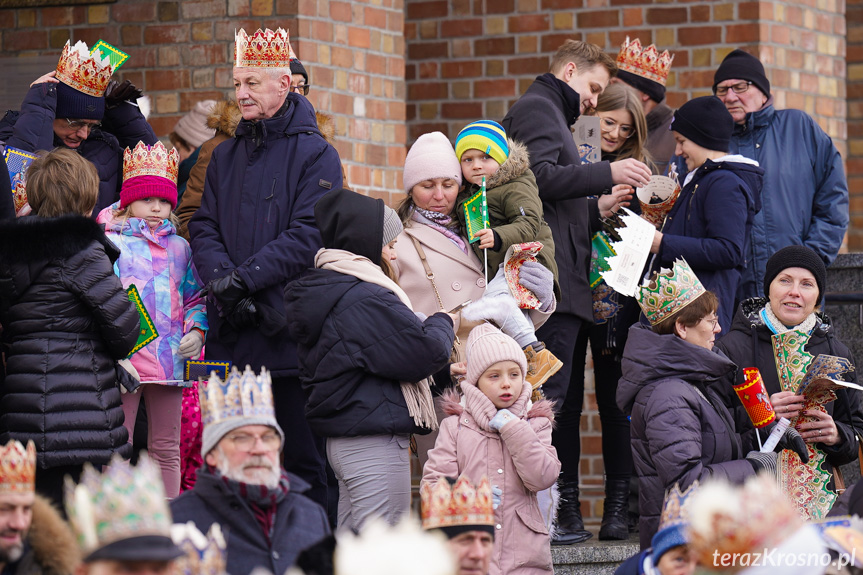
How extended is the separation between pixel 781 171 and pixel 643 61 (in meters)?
0.95

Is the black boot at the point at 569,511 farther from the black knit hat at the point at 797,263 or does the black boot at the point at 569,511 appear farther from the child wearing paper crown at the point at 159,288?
the child wearing paper crown at the point at 159,288

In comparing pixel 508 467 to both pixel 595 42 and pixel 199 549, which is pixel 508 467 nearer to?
pixel 199 549

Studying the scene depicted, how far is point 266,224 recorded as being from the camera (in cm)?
577

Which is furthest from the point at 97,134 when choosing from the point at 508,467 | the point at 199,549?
the point at 199,549

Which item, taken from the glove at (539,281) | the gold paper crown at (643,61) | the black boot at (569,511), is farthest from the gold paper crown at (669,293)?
the gold paper crown at (643,61)

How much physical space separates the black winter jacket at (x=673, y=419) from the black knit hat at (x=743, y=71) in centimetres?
210

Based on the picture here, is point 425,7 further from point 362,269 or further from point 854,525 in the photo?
point 854,525

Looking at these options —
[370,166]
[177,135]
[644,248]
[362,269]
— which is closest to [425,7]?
[370,166]

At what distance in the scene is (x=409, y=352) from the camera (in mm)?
5074

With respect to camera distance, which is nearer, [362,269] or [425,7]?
[362,269]

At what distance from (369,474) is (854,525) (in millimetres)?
1865

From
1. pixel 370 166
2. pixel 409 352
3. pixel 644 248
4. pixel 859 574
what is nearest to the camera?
pixel 859 574

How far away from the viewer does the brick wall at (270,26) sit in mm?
7441

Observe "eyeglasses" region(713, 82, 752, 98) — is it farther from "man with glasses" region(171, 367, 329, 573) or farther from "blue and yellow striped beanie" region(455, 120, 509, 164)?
"man with glasses" region(171, 367, 329, 573)
